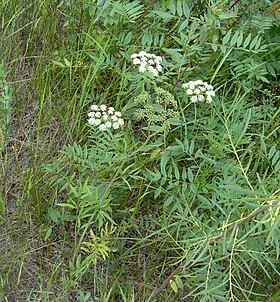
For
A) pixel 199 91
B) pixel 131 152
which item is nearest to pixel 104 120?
pixel 131 152

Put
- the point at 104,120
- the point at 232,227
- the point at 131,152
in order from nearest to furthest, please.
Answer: the point at 232,227 < the point at 104,120 < the point at 131,152

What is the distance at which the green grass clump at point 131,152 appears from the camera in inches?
82.6

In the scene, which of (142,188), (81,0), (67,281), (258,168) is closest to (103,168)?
(142,188)

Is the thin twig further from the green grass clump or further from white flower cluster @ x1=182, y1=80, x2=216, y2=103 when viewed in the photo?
white flower cluster @ x1=182, y1=80, x2=216, y2=103

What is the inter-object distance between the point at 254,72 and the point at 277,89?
29cm

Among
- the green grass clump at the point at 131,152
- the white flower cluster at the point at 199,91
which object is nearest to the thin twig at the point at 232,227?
the green grass clump at the point at 131,152

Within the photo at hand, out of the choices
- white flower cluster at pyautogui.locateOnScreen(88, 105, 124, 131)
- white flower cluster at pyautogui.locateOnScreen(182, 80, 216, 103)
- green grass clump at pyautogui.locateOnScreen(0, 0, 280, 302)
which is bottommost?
green grass clump at pyautogui.locateOnScreen(0, 0, 280, 302)

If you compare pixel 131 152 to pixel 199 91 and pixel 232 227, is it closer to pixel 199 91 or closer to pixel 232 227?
pixel 199 91

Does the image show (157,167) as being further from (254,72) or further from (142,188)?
(254,72)

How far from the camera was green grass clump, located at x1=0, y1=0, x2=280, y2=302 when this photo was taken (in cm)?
210

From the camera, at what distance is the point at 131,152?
2.25 meters

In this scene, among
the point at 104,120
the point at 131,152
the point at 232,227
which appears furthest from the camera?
the point at 131,152

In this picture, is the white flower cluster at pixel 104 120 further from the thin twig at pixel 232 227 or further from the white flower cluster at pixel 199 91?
the thin twig at pixel 232 227

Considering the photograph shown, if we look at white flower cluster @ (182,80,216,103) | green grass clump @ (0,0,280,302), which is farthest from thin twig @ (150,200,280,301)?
white flower cluster @ (182,80,216,103)
